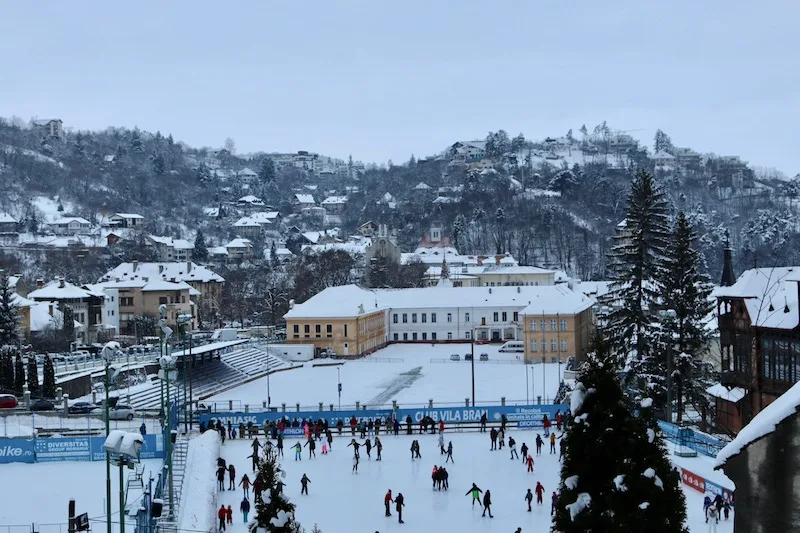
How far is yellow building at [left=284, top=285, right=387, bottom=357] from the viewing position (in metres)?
59.1

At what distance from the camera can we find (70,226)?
140 m

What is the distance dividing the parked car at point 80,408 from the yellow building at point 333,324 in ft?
78.9

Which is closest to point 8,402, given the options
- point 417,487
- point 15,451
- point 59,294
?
point 15,451

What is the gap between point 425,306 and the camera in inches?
2667

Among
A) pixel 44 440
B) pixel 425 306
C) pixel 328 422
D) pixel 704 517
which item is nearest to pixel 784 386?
pixel 704 517

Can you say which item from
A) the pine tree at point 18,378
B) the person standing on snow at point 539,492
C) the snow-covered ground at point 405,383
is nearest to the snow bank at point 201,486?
the person standing on snow at point 539,492

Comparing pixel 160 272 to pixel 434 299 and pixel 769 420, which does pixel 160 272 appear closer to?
pixel 434 299

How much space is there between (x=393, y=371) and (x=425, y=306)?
53.7 feet

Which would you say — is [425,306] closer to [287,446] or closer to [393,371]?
[393,371]

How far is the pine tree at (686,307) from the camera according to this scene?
31.2 meters

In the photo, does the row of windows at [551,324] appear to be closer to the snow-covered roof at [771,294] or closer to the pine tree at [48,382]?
the snow-covered roof at [771,294]

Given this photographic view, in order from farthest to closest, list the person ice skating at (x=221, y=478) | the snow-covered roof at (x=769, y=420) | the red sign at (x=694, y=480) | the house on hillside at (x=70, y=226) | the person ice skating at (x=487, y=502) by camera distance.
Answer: the house on hillside at (x=70, y=226)
the person ice skating at (x=221, y=478)
the red sign at (x=694, y=480)
the person ice skating at (x=487, y=502)
the snow-covered roof at (x=769, y=420)

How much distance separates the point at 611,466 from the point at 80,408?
31.2 meters

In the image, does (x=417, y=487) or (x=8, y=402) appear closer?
(x=417, y=487)
